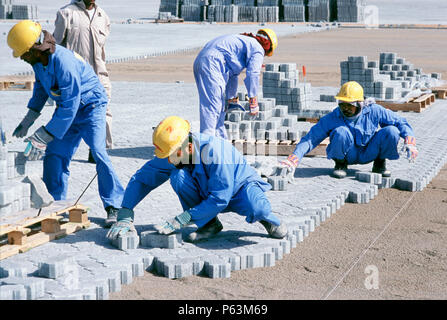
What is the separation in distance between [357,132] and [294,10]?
31.3 meters

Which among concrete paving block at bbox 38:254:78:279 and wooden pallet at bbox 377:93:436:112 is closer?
concrete paving block at bbox 38:254:78:279

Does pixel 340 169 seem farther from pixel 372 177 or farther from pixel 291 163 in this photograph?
pixel 291 163

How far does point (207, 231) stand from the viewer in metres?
7.13

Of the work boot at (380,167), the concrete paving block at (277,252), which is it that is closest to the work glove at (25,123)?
the concrete paving block at (277,252)

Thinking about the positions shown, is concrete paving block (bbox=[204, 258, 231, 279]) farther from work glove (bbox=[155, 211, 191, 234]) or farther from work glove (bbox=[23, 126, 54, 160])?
work glove (bbox=[23, 126, 54, 160])

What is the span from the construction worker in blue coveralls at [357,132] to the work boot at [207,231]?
2360 millimetres

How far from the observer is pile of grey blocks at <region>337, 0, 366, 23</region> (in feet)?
130

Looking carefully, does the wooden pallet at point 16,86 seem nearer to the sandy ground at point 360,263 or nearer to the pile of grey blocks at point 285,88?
the pile of grey blocks at point 285,88

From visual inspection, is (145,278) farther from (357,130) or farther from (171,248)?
(357,130)

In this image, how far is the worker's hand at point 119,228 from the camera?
22.6 feet

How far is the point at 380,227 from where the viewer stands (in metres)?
7.87

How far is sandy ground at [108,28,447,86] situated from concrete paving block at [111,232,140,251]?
1279 cm

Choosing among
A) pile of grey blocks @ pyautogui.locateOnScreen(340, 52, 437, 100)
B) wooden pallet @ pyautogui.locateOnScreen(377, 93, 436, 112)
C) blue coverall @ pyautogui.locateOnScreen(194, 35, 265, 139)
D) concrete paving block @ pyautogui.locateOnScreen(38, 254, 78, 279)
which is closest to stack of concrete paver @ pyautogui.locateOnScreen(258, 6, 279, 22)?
pile of grey blocks @ pyautogui.locateOnScreen(340, 52, 437, 100)

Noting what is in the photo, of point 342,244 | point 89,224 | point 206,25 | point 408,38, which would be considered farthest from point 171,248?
point 206,25
